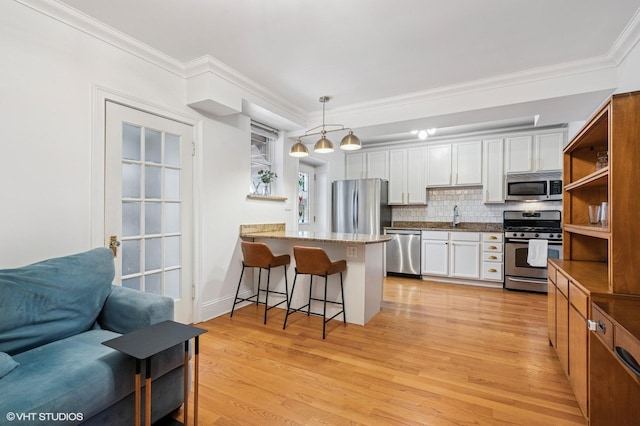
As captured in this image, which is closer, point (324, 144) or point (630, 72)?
point (630, 72)

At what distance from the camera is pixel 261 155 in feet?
14.4

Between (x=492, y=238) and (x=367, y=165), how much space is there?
259 cm

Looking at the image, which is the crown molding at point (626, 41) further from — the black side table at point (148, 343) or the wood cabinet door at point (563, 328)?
the black side table at point (148, 343)

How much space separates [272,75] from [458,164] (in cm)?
365

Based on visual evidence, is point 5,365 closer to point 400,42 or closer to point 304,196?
point 400,42

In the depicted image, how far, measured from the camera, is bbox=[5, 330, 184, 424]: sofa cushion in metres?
1.22

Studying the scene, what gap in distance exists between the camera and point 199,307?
3.23 m

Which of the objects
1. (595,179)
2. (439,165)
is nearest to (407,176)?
(439,165)

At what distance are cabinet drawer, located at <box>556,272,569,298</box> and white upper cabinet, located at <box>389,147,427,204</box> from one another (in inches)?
136

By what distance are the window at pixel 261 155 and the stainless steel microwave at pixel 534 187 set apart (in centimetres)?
376

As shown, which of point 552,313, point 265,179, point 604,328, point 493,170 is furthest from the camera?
point 493,170

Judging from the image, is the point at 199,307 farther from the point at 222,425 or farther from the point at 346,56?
the point at 346,56

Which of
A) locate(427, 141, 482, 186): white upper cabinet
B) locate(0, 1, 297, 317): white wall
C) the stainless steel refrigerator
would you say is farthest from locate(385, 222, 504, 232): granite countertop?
locate(0, 1, 297, 317): white wall

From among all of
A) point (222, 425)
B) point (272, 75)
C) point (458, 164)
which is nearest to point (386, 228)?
point (458, 164)
